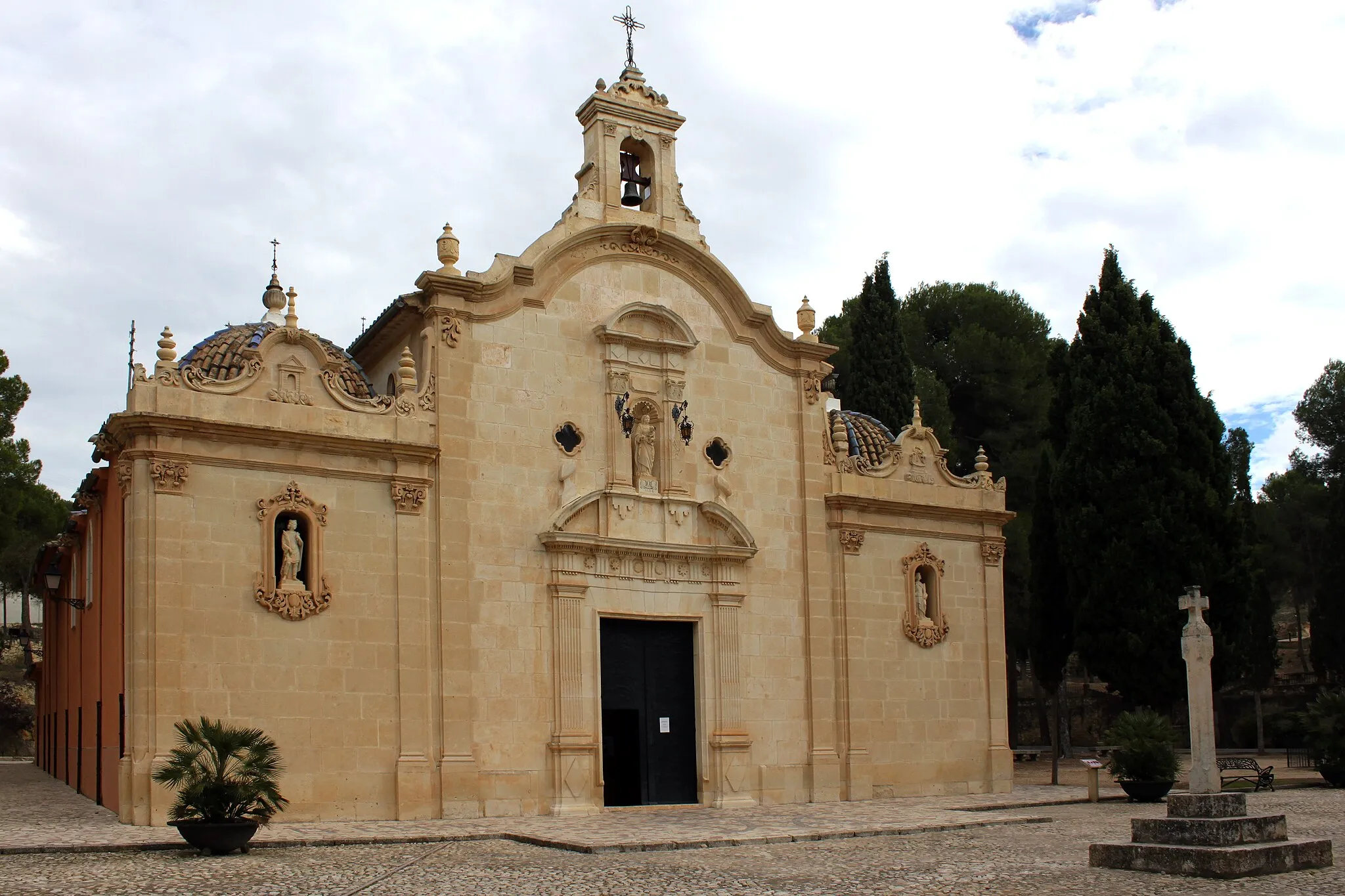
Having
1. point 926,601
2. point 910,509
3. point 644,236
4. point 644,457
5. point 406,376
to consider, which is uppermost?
point 644,236

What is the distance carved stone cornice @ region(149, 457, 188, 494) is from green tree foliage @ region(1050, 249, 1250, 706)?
20344mm

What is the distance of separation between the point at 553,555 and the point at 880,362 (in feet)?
62.4

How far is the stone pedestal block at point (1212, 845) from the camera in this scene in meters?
13.8

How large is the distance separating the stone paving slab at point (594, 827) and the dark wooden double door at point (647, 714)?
1.93 ft

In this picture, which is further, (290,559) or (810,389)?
(810,389)

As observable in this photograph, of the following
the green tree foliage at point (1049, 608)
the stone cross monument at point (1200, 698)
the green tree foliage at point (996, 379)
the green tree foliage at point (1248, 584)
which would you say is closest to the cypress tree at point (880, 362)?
the green tree foliage at point (996, 379)

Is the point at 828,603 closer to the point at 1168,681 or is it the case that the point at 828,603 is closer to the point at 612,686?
the point at 612,686

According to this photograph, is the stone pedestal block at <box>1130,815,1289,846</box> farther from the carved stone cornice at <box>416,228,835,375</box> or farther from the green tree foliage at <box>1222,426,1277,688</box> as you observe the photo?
the green tree foliage at <box>1222,426,1277,688</box>

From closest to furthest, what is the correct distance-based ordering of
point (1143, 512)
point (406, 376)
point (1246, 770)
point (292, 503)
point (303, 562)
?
point (292, 503)
point (303, 562)
point (406, 376)
point (1246, 770)
point (1143, 512)

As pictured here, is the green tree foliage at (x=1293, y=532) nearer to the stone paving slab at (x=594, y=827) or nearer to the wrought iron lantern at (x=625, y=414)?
the stone paving slab at (x=594, y=827)

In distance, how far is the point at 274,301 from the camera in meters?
24.9

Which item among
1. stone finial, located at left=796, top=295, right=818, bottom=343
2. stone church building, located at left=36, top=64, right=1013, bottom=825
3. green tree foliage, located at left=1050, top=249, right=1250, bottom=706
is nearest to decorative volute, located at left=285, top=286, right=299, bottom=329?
stone church building, located at left=36, top=64, right=1013, bottom=825

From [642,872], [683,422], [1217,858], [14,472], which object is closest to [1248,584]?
[683,422]

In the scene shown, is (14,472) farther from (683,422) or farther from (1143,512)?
(1143,512)
